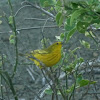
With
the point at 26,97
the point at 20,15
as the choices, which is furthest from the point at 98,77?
the point at 20,15

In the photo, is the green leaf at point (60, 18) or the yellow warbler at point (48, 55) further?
the yellow warbler at point (48, 55)

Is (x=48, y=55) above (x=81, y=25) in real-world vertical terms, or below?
below

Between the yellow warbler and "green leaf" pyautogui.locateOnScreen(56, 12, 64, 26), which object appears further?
the yellow warbler

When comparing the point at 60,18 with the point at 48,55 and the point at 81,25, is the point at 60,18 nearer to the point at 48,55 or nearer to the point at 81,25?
the point at 81,25

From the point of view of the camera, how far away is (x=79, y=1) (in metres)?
0.90

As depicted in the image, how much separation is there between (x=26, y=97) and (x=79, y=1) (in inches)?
115

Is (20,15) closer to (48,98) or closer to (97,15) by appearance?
(48,98)

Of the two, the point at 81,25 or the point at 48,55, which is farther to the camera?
the point at 48,55

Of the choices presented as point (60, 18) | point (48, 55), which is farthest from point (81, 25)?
point (48, 55)

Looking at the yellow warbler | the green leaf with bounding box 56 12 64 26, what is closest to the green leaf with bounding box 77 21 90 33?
the green leaf with bounding box 56 12 64 26

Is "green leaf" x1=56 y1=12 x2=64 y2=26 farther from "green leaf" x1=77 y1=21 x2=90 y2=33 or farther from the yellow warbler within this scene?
the yellow warbler

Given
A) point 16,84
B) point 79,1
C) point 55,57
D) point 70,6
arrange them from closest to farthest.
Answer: point 79,1
point 70,6
point 55,57
point 16,84

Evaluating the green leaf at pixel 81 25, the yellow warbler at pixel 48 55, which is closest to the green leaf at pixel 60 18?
the green leaf at pixel 81 25

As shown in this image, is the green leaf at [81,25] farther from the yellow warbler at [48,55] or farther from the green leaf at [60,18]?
the yellow warbler at [48,55]
